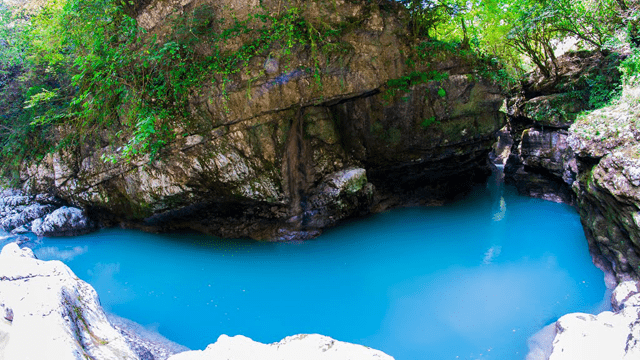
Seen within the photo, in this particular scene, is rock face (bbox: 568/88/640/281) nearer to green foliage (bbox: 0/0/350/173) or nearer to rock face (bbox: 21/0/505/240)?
rock face (bbox: 21/0/505/240)

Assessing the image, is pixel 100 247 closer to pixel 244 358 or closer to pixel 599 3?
pixel 244 358

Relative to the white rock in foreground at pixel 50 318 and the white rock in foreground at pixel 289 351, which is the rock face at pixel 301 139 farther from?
the white rock in foreground at pixel 289 351

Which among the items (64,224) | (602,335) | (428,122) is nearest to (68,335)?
(602,335)

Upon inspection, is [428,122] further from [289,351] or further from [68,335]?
[68,335]

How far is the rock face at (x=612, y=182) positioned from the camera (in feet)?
16.3

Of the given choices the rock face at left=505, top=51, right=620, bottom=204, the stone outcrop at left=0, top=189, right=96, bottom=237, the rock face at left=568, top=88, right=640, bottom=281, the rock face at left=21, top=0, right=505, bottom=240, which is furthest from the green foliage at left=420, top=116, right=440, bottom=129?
the stone outcrop at left=0, top=189, right=96, bottom=237

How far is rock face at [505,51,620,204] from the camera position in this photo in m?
8.70

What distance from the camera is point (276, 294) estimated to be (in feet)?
20.3

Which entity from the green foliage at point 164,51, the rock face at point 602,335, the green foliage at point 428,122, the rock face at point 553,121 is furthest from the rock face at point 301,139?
the rock face at point 602,335

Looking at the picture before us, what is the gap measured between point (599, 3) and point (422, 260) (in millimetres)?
7278

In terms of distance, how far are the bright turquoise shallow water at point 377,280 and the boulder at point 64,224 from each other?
444 millimetres

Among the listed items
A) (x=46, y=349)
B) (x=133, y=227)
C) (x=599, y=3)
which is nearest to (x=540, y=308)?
(x=46, y=349)

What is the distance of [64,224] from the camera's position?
9594mm

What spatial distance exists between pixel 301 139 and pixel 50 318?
5.91 meters
